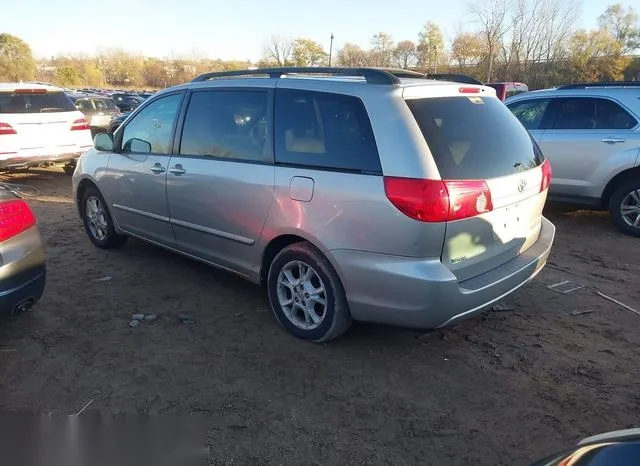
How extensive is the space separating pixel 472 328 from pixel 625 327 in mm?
1140

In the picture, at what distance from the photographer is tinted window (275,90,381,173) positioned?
3143 millimetres

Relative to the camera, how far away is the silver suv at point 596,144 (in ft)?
20.3

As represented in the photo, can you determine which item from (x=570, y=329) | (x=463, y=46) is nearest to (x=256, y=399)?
(x=570, y=329)

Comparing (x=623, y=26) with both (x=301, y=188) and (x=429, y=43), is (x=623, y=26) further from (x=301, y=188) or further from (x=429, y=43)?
(x=301, y=188)

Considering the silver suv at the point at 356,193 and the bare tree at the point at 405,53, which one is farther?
the bare tree at the point at 405,53

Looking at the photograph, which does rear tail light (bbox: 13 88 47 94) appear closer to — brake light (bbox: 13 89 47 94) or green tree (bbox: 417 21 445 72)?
brake light (bbox: 13 89 47 94)

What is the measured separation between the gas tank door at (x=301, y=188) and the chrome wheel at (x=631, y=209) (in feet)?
15.5

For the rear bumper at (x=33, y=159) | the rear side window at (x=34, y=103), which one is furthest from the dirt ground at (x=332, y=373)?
the rear side window at (x=34, y=103)

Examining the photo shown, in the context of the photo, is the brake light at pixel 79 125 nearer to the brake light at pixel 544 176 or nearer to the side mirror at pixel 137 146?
the side mirror at pixel 137 146

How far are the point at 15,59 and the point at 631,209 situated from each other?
71.8m

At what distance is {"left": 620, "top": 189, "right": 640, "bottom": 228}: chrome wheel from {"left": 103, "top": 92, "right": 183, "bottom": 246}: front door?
17.2 ft

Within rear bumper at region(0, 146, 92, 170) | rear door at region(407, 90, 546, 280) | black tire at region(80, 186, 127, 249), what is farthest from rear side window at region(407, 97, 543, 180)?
rear bumper at region(0, 146, 92, 170)

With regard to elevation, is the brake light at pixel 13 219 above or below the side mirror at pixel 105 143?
below

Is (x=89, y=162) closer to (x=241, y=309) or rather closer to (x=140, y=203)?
(x=140, y=203)
